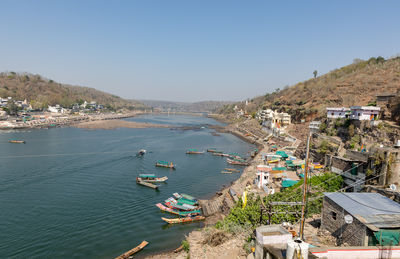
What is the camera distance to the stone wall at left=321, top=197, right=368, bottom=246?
955 centimetres

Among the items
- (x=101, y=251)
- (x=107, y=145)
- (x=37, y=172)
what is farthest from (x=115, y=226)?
(x=107, y=145)

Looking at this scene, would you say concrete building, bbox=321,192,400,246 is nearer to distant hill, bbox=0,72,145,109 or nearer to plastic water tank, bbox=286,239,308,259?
plastic water tank, bbox=286,239,308,259

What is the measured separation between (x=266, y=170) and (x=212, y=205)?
7013 millimetres

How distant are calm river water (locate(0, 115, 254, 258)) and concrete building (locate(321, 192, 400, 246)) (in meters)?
10.7

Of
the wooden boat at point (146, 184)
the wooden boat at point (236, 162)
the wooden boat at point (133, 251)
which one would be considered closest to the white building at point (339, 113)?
the wooden boat at point (236, 162)

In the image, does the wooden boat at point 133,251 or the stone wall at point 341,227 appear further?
the wooden boat at point 133,251

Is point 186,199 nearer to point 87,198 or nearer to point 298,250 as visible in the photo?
point 87,198

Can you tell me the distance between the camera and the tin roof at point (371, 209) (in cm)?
930

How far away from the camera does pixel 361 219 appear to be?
376 inches

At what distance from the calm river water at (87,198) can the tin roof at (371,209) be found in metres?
11.4

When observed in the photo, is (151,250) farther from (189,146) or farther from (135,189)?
(189,146)

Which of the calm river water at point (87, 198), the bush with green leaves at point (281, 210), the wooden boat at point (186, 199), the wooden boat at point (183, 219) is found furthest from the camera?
the wooden boat at point (186, 199)

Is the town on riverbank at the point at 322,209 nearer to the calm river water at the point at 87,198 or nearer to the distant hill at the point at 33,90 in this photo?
the calm river water at the point at 87,198

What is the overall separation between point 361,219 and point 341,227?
1.48 meters
